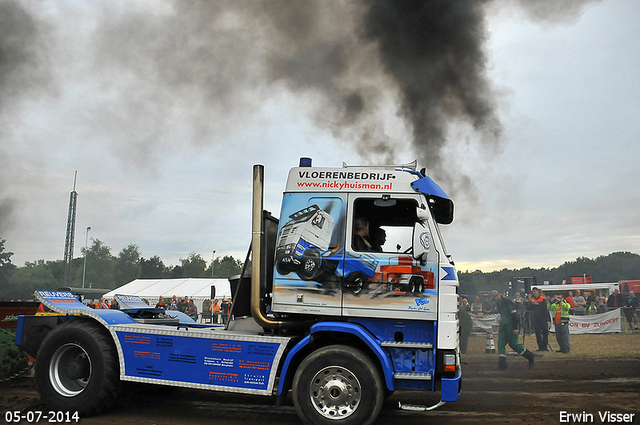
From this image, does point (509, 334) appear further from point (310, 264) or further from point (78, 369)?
point (78, 369)

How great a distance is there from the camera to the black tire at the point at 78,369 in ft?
20.1

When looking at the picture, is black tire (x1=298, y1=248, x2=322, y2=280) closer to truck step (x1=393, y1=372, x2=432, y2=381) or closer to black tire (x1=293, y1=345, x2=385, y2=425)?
black tire (x1=293, y1=345, x2=385, y2=425)

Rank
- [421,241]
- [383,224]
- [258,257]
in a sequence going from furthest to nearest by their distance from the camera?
[383,224]
[258,257]
[421,241]

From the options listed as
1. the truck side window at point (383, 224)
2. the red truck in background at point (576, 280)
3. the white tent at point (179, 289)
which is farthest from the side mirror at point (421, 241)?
the red truck in background at point (576, 280)

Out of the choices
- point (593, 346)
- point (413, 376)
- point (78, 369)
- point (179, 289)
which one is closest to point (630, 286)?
point (593, 346)

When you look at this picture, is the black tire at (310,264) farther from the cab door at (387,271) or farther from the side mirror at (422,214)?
the side mirror at (422,214)

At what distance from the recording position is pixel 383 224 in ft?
19.9

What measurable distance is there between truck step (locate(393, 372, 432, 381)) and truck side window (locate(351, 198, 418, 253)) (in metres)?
1.38

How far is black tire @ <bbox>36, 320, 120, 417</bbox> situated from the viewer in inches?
241

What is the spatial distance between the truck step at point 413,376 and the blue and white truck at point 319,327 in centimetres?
1

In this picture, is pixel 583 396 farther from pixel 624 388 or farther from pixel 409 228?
pixel 409 228

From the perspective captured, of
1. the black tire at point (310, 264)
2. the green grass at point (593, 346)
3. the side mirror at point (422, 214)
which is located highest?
the side mirror at point (422, 214)

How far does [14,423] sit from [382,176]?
545 centimetres

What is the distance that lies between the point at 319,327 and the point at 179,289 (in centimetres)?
2430
